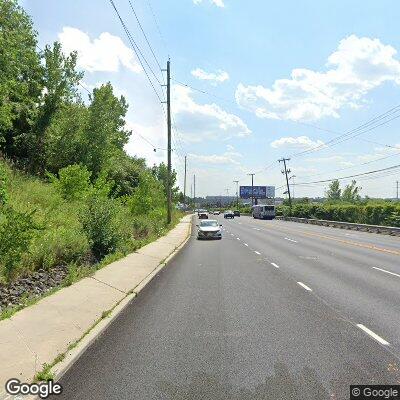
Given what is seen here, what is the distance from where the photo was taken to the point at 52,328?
25.6ft

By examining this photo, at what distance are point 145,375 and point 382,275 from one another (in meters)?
11.6

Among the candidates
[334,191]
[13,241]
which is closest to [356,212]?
[13,241]

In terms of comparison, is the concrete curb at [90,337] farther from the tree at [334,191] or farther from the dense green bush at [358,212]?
the tree at [334,191]

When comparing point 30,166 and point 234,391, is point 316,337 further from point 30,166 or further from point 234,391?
point 30,166

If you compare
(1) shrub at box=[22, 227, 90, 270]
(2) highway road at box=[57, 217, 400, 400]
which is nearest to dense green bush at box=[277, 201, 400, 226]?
(2) highway road at box=[57, 217, 400, 400]

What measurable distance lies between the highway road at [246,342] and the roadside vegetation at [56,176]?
323cm

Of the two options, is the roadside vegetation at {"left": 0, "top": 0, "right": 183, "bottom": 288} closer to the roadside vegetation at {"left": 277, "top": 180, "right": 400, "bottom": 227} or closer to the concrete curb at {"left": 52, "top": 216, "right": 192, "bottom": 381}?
the concrete curb at {"left": 52, "top": 216, "right": 192, "bottom": 381}

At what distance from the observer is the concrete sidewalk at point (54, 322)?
6.14 metres

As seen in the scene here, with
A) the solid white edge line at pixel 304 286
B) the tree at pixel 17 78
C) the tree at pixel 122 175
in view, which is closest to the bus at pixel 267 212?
the tree at pixel 122 175

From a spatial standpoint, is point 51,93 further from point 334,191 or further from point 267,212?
point 334,191

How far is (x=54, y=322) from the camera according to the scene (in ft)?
26.9

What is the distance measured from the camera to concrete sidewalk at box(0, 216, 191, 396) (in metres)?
6.14

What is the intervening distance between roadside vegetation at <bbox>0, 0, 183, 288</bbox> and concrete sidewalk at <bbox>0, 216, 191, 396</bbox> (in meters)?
1.09

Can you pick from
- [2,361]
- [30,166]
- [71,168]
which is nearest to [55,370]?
[2,361]
